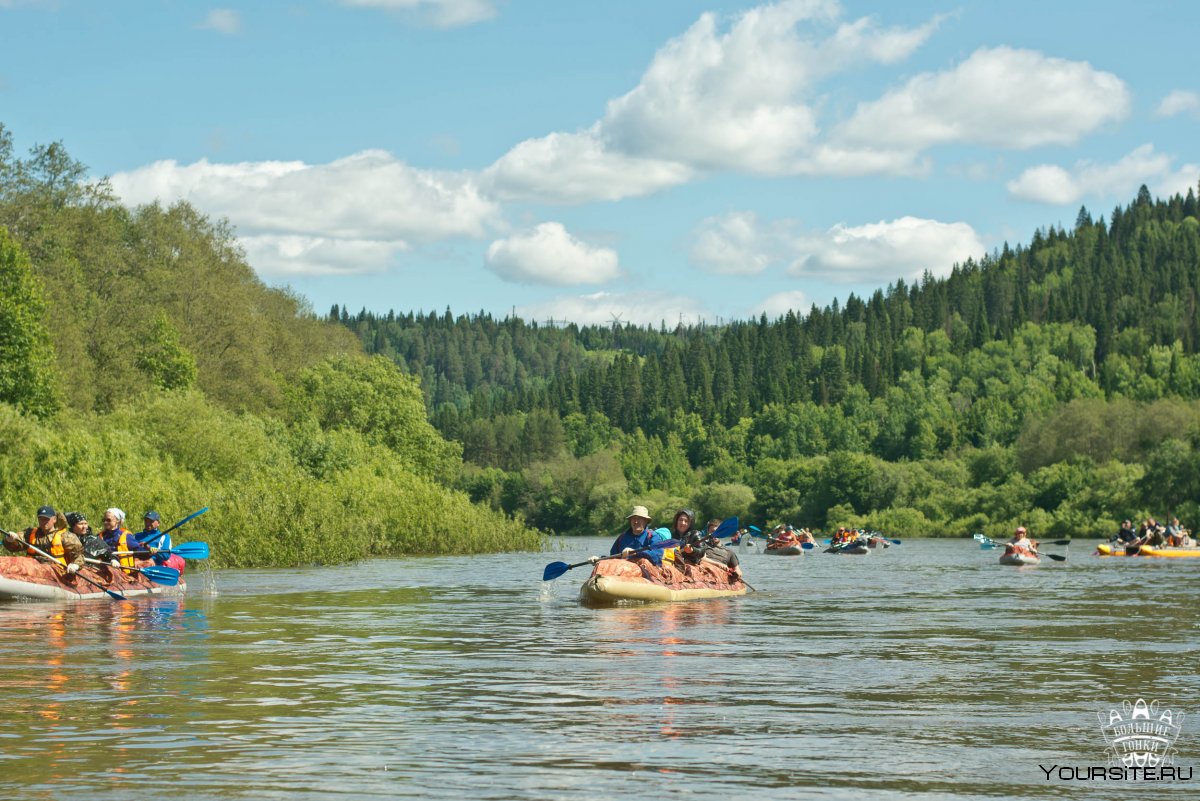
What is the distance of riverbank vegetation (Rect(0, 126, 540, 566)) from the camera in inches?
1847

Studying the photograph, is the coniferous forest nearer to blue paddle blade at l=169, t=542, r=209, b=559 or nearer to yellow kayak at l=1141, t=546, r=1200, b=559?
blue paddle blade at l=169, t=542, r=209, b=559

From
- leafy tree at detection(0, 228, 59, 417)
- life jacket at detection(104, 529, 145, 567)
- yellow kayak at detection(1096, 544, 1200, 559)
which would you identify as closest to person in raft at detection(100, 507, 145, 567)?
life jacket at detection(104, 529, 145, 567)

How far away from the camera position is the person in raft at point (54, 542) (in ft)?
101

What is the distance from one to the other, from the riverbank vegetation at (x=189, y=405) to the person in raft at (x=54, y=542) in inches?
402

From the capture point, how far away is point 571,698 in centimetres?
1617

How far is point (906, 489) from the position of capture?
457ft

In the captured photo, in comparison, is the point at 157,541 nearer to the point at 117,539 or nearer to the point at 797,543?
the point at 117,539

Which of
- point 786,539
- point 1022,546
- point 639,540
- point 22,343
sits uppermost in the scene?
point 22,343

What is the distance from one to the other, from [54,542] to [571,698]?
18246 millimetres

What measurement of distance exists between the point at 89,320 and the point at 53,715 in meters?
59.7

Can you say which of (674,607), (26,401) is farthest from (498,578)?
(26,401)

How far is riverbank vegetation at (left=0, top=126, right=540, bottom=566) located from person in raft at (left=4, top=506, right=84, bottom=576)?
10206 millimetres

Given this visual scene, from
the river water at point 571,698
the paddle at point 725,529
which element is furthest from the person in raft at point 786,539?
the river water at point 571,698

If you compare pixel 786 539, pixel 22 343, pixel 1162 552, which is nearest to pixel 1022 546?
pixel 1162 552
